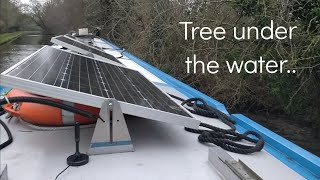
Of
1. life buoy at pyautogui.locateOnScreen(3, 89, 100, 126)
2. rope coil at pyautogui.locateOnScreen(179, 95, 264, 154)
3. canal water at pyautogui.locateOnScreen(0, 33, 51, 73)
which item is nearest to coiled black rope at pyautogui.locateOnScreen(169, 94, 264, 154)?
rope coil at pyautogui.locateOnScreen(179, 95, 264, 154)

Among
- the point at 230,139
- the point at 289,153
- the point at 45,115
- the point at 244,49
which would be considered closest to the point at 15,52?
the point at 244,49

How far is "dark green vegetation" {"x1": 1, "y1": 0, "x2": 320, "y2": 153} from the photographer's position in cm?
494

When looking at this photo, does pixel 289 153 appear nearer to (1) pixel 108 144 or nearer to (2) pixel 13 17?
(1) pixel 108 144

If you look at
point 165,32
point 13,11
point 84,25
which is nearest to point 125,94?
point 165,32

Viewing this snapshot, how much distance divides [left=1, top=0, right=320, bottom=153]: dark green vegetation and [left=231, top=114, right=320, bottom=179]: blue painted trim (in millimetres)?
2641

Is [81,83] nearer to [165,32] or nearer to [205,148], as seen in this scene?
[205,148]

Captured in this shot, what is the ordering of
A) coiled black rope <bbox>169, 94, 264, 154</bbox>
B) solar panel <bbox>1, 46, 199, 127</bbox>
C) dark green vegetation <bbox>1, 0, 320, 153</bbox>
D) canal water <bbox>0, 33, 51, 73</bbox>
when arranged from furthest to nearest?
1. canal water <bbox>0, 33, 51, 73</bbox>
2. dark green vegetation <bbox>1, 0, 320, 153</bbox>
3. coiled black rope <bbox>169, 94, 264, 154</bbox>
4. solar panel <bbox>1, 46, 199, 127</bbox>

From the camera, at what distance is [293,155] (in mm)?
1784

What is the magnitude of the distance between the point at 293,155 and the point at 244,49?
4.17 m

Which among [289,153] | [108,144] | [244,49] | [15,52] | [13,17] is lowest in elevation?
[15,52]

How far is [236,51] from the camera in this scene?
6020 mm

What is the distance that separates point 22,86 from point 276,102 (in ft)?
21.1

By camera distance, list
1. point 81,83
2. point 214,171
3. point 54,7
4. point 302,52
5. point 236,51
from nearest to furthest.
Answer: point 214,171 → point 81,83 → point 302,52 → point 236,51 → point 54,7

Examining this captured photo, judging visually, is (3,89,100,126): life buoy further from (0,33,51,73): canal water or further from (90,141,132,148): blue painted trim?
(0,33,51,73): canal water
